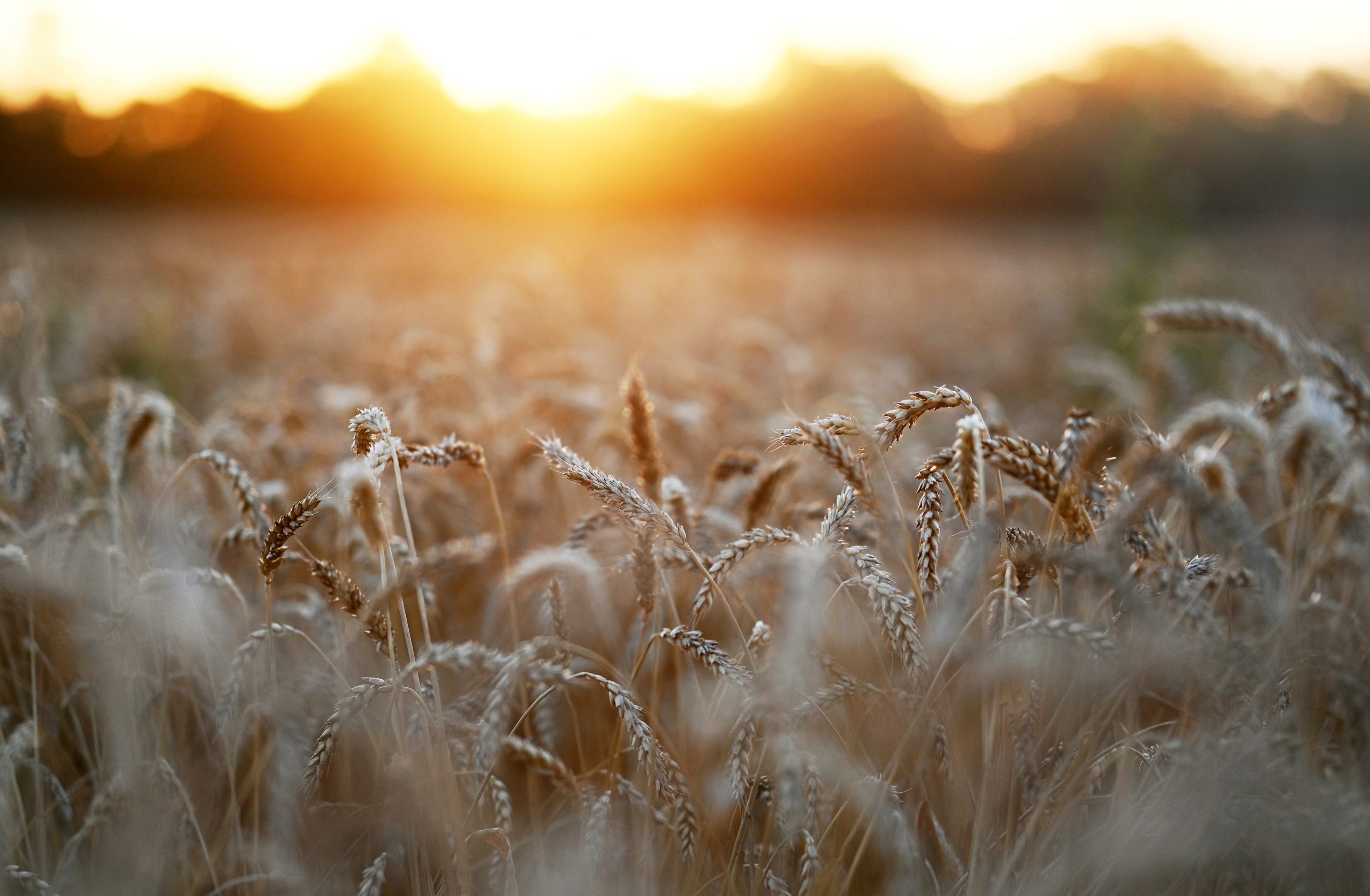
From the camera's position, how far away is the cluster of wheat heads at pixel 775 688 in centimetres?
131

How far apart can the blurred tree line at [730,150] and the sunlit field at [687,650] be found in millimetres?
30735

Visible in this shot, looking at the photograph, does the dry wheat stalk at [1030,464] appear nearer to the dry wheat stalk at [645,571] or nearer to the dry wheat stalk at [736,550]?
the dry wheat stalk at [736,550]

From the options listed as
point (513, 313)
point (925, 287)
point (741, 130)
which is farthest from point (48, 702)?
point (741, 130)

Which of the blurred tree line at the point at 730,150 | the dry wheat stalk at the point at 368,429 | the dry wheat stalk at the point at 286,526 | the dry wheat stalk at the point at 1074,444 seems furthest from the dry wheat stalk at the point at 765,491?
the blurred tree line at the point at 730,150

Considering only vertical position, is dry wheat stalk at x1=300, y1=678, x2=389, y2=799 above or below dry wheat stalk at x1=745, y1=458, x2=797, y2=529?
below

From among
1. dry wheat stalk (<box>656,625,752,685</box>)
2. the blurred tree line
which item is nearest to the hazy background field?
dry wheat stalk (<box>656,625,752,685</box>)

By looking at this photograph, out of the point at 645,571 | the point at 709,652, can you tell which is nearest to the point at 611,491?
the point at 645,571

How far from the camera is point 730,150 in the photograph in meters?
43.4

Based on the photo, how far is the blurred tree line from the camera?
109ft

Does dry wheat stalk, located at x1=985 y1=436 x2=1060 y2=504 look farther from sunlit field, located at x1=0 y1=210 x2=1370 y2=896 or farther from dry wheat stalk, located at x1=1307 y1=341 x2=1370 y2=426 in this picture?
dry wheat stalk, located at x1=1307 y1=341 x2=1370 y2=426

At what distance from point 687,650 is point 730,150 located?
45184 mm

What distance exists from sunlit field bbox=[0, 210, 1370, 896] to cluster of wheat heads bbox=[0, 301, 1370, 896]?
0.04 feet

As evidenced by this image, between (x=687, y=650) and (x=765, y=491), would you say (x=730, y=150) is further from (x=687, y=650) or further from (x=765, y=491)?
(x=687, y=650)

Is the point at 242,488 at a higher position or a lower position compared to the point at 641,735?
higher
